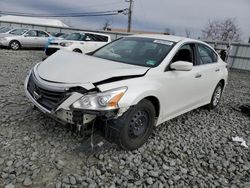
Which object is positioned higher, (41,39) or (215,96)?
(215,96)

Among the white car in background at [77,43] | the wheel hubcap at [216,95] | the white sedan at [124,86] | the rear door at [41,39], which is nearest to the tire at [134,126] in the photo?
the white sedan at [124,86]

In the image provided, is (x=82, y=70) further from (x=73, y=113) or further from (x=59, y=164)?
(x=59, y=164)

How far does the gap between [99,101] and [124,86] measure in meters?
0.37

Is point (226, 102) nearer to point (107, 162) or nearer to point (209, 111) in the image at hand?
point (209, 111)

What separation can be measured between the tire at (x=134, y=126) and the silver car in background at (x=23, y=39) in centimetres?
1333

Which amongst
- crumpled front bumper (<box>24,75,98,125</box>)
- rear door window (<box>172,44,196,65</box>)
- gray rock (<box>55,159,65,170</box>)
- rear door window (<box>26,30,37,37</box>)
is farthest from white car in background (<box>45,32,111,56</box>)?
gray rock (<box>55,159,65,170</box>)

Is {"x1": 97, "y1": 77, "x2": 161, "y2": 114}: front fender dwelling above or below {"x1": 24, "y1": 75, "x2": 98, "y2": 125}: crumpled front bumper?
above

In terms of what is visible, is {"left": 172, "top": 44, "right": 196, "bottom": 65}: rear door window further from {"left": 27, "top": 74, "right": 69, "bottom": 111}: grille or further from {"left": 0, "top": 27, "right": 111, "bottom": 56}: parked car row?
{"left": 0, "top": 27, "right": 111, "bottom": 56}: parked car row

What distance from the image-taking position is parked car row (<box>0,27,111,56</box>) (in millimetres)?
11362

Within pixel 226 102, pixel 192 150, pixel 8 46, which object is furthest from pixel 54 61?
pixel 8 46

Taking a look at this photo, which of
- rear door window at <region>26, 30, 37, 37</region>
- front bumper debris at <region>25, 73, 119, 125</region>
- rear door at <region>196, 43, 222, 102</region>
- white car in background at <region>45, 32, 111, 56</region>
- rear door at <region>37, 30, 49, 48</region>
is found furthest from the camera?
rear door at <region>37, 30, 49, 48</region>

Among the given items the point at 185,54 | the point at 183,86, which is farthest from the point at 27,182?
the point at 185,54

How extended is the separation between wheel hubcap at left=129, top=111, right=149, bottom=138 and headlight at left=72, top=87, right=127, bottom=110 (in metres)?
0.45

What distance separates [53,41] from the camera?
11648mm
